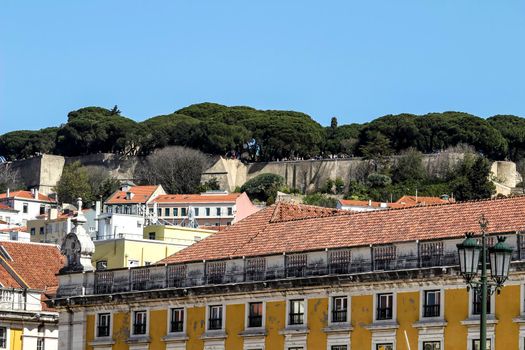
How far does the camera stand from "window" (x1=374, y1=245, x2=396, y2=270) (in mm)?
56469

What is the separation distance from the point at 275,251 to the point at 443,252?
29.4 ft

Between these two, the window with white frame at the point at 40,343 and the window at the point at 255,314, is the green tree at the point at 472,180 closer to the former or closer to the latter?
the window with white frame at the point at 40,343

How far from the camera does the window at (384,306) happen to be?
5656cm

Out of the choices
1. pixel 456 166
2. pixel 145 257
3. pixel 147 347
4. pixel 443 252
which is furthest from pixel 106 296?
pixel 456 166

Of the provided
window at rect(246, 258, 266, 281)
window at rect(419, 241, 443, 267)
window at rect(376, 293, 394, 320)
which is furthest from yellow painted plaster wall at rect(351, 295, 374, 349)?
window at rect(246, 258, 266, 281)

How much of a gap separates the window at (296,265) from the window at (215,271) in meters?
3.04

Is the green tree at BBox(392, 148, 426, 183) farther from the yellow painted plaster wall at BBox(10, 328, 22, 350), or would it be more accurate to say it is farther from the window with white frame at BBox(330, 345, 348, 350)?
the window with white frame at BBox(330, 345, 348, 350)

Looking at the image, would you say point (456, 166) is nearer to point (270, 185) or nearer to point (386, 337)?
point (270, 185)

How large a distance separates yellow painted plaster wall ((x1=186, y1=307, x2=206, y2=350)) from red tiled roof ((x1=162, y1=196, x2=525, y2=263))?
228 cm

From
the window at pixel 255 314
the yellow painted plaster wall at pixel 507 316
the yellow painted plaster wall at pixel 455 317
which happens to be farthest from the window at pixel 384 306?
the window at pixel 255 314

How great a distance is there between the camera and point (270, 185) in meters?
199

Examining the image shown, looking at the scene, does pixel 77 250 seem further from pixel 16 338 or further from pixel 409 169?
pixel 409 169

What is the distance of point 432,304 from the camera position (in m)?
55.3

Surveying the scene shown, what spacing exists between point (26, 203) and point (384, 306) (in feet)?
459
